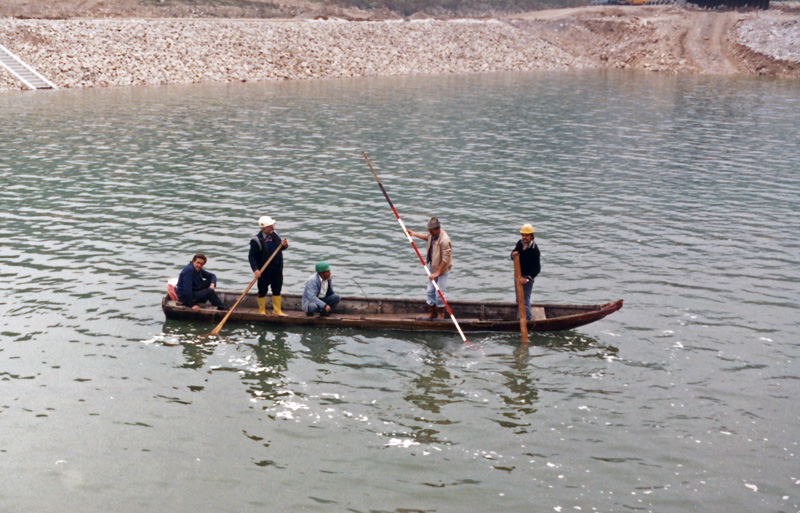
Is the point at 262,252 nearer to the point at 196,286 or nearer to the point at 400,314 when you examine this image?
the point at 196,286

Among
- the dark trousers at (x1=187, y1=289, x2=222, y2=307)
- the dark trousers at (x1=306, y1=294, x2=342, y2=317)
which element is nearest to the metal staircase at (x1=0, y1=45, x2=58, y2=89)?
the dark trousers at (x1=187, y1=289, x2=222, y2=307)

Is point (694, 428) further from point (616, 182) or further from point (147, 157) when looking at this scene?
point (147, 157)

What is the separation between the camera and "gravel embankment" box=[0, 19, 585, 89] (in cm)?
6769

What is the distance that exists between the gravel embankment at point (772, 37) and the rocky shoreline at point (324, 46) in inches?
4.6

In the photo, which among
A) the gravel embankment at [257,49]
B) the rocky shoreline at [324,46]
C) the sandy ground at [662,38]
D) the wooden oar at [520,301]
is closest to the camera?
the wooden oar at [520,301]

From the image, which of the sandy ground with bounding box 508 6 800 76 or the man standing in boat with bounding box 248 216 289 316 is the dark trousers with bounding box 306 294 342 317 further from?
the sandy ground with bounding box 508 6 800 76

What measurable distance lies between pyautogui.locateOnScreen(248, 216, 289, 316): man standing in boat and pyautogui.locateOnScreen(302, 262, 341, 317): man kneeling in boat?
2.42 ft

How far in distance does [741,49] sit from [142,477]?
94812 mm

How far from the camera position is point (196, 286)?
1920cm

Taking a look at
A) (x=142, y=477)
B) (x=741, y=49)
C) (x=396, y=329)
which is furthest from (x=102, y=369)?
(x=741, y=49)

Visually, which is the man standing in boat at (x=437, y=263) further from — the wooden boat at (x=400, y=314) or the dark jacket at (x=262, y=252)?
the dark jacket at (x=262, y=252)

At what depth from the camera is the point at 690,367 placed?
16.7m

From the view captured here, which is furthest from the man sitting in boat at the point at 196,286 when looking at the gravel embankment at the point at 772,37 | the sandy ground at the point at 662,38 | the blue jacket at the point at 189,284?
the gravel embankment at the point at 772,37

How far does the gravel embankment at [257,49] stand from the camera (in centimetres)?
6769
